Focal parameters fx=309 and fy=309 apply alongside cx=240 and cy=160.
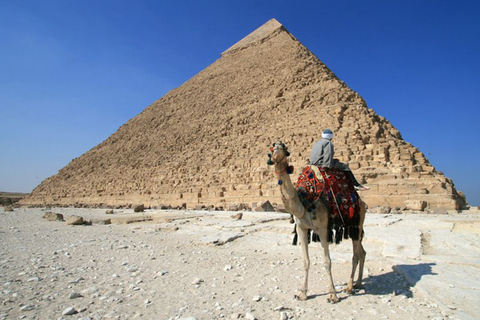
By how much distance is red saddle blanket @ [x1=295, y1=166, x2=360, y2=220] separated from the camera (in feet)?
9.57

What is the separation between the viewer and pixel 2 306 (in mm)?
2527

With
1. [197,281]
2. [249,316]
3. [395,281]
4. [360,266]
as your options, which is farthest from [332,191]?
[197,281]

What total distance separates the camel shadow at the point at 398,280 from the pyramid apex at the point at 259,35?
37.0 meters

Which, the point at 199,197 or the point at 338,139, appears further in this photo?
the point at 199,197

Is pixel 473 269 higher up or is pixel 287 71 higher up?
pixel 287 71

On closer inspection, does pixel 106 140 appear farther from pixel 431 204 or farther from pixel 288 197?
pixel 288 197

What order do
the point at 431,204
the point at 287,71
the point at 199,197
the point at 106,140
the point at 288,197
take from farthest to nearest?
the point at 106,140 < the point at 287,71 < the point at 199,197 < the point at 431,204 < the point at 288,197

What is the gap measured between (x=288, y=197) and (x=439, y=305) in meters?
1.38

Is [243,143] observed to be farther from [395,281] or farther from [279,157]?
[279,157]

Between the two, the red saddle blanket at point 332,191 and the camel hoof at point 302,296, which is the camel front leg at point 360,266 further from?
the camel hoof at point 302,296

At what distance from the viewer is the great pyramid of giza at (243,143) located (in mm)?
12430

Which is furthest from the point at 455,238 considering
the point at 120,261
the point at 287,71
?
the point at 287,71

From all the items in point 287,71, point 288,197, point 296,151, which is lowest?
point 288,197

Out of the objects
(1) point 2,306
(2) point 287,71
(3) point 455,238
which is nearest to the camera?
(1) point 2,306
